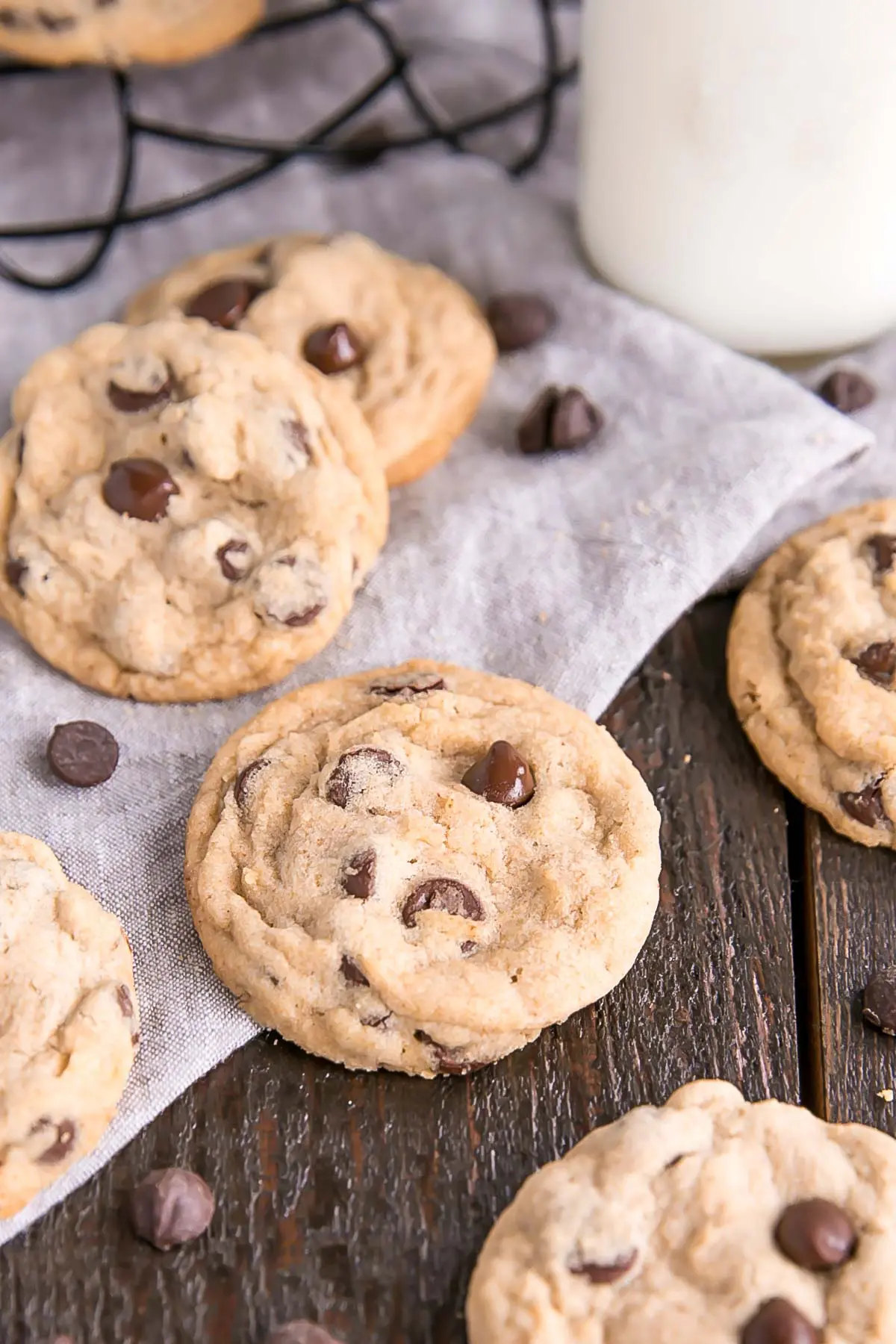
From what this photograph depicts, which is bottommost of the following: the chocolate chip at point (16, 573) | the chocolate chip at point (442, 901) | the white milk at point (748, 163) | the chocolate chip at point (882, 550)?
the chocolate chip at point (16, 573)

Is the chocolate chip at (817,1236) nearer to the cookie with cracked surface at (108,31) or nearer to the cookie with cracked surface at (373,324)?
the cookie with cracked surface at (373,324)

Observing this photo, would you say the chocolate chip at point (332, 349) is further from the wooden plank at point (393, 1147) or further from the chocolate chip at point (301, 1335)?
the chocolate chip at point (301, 1335)

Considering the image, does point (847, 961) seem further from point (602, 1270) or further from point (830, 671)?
point (602, 1270)

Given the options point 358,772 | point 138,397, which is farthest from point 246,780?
point 138,397

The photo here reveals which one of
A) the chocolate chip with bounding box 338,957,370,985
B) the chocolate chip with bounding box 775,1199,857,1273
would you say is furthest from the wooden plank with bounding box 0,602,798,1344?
the chocolate chip with bounding box 775,1199,857,1273

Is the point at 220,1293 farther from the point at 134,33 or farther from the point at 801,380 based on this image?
the point at 134,33

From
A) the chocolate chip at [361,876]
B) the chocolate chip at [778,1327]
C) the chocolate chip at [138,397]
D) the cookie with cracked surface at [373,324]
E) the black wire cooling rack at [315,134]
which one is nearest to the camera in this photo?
the chocolate chip at [778,1327]

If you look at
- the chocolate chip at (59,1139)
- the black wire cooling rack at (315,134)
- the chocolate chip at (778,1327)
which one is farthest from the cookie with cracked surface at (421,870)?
the black wire cooling rack at (315,134)

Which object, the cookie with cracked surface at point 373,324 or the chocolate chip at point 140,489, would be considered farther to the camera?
the cookie with cracked surface at point 373,324

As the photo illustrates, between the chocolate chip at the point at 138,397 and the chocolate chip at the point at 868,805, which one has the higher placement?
the chocolate chip at the point at 868,805

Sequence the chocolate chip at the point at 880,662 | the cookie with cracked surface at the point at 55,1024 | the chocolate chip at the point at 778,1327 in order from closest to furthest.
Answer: the chocolate chip at the point at 778,1327 < the cookie with cracked surface at the point at 55,1024 < the chocolate chip at the point at 880,662
